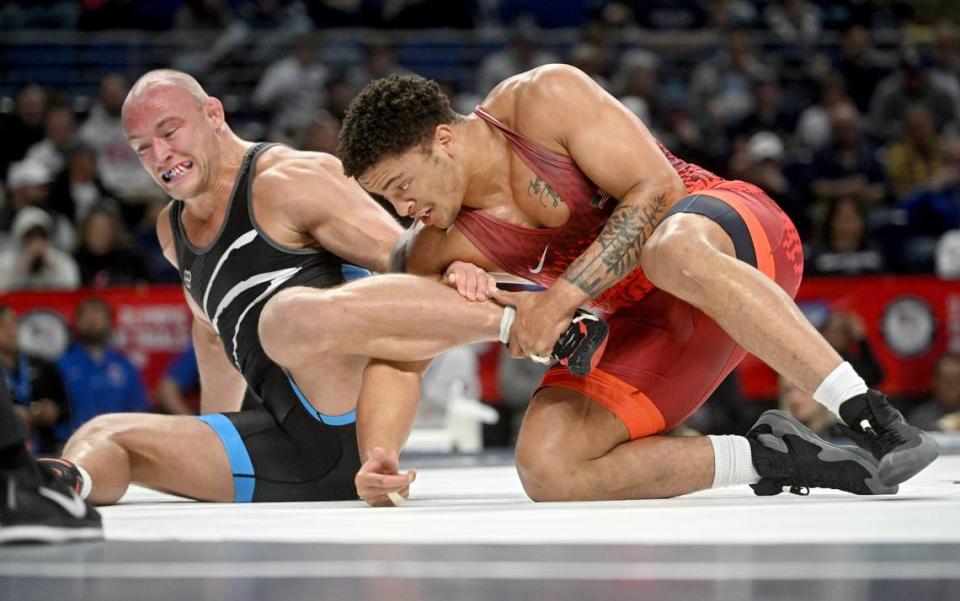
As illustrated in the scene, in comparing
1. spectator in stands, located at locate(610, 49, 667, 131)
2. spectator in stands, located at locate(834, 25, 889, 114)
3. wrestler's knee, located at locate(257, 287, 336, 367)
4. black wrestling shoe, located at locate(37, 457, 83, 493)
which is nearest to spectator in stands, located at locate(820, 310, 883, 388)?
spectator in stands, located at locate(610, 49, 667, 131)

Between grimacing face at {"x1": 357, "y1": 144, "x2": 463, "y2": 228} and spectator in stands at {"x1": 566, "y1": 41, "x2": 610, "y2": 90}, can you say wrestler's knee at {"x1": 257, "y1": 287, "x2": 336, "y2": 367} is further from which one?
spectator in stands at {"x1": 566, "y1": 41, "x2": 610, "y2": 90}

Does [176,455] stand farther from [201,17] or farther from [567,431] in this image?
[201,17]

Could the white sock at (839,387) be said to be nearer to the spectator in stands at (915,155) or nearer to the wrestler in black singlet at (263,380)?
the wrestler in black singlet at (263,380)

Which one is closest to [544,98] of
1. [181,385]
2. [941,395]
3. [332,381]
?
[332,381]

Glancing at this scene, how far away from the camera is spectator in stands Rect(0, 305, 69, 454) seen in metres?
5.88

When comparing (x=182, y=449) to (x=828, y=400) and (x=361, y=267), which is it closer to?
(x=361, y=267)

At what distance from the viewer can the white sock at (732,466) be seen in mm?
2711

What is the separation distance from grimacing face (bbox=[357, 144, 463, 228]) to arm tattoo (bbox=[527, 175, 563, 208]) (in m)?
0.16

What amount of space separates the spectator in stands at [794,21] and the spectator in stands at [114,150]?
16.4 ft

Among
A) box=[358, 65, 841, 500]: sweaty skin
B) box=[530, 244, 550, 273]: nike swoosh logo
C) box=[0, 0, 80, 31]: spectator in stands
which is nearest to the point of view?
box=[358, 65, 841, 500]: sweaty skin

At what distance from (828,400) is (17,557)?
4.93 ft

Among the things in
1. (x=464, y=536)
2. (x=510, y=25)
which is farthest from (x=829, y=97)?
(x=464, y=536)

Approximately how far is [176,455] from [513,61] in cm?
659

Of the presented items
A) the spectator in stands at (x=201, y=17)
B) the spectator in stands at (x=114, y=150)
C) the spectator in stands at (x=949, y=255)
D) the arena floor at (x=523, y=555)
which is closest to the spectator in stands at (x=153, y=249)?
the spectator in stands at (x=114, y=150)
